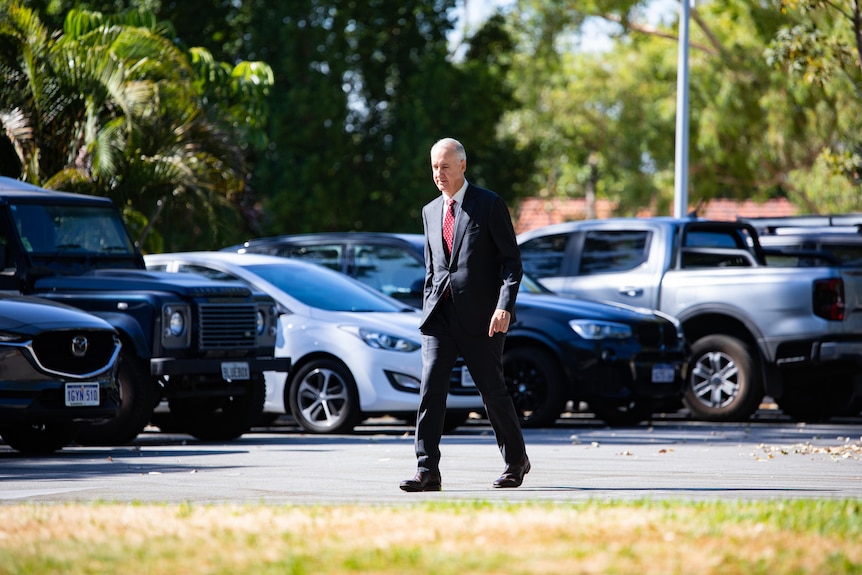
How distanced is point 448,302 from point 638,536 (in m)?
2.89

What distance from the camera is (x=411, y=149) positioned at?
106 ft

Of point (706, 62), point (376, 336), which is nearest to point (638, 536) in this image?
point (376, 336)

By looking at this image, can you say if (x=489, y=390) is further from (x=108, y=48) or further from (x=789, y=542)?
(x=108, y=48)

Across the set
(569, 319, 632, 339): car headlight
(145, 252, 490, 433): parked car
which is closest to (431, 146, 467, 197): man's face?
(145, 252, 490, 433): parked car

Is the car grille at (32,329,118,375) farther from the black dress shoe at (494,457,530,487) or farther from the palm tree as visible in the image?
the palm tree

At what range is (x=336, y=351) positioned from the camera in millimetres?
14141

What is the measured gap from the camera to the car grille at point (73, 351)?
11.3 m

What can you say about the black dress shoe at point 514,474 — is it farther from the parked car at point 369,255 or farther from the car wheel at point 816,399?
the car wheel at point 816,399

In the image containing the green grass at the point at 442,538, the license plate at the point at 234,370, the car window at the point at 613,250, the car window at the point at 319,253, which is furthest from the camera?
the car window at the point at 613,250

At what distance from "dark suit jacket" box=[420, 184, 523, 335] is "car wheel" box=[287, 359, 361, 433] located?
17.6ft

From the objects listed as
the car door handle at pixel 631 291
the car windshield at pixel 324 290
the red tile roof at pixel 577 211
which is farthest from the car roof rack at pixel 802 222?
the red tile roof at pixel 577 211

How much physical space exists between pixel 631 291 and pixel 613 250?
22.8 inches

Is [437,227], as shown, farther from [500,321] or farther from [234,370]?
[234,370]

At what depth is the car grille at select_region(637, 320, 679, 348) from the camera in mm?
15141
